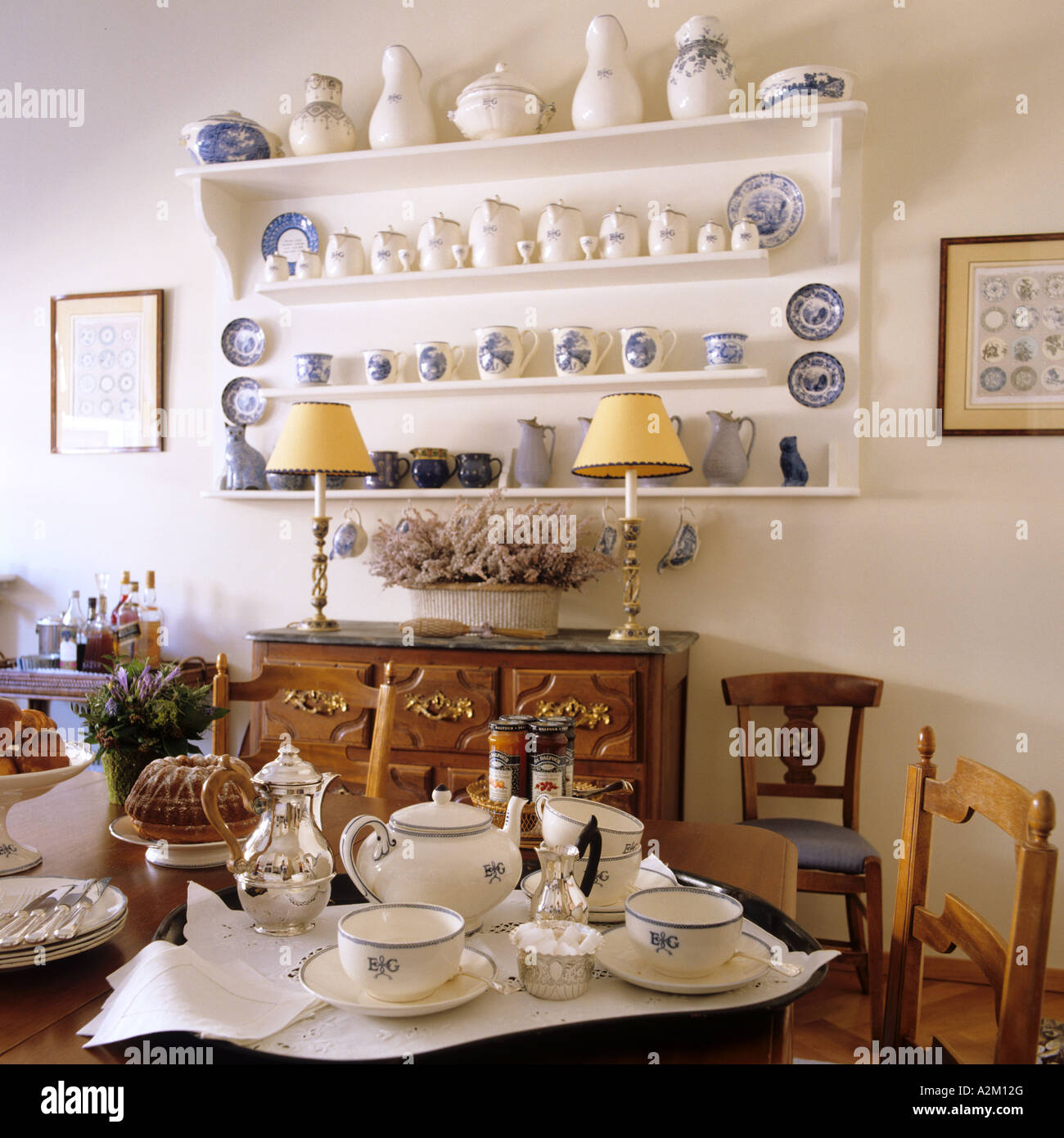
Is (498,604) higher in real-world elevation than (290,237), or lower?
lower

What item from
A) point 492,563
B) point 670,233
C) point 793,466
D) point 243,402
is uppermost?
point 670,233

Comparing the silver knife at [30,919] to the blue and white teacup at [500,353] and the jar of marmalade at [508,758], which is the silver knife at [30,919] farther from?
the blue and white teacup at [500,353]

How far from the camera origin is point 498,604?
2678 mm

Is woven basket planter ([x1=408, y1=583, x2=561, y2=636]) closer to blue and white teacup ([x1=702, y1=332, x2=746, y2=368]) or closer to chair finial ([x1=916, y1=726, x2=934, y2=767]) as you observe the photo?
blue and white teacup ([x1=702, y1=332, x2=746, y2=368])

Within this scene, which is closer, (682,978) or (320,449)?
(682,978)

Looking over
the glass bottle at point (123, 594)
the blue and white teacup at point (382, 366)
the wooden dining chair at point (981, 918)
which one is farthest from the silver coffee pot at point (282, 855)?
the glass bottle at point (123, 594)

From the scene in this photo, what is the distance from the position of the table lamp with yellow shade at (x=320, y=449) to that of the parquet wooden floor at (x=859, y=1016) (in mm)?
1673

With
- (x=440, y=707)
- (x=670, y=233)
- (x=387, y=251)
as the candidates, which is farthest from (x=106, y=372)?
(x=670, y=233)

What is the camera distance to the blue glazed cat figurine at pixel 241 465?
3217 mm

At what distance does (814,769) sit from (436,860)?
6.72 feet

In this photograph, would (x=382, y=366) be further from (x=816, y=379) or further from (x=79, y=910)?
(x=79, y=910)

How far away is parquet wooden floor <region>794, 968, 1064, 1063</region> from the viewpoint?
7.52 ft
